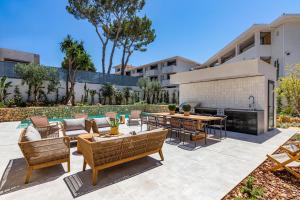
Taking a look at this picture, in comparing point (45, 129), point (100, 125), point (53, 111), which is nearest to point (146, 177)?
point (100, 125)

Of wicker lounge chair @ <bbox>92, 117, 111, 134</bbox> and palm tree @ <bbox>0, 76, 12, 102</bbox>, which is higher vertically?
palm tree @ <bbox>0, 76, 12, 102</bbox>

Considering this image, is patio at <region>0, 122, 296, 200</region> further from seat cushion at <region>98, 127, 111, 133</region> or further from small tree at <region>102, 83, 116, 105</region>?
small tree at <region>102, 83, 116, 105</region>

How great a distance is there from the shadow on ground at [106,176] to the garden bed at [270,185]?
1.87 metres

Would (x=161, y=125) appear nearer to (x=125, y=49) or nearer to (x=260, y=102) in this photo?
(x=260, y=102)

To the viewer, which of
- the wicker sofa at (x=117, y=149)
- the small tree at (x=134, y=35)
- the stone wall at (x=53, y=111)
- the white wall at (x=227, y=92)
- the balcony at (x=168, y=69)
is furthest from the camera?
the balcony at (x=168, y=69)

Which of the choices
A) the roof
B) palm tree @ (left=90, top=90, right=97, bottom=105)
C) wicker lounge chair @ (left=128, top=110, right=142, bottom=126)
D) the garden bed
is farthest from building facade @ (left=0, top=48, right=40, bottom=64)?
the garden bed

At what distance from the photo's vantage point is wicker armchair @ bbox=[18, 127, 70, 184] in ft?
10.6

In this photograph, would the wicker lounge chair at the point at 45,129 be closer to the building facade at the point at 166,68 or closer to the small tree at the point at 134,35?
the small tree at the point at 134,35

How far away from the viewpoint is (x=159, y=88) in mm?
20891

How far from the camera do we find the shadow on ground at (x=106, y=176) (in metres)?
3.05

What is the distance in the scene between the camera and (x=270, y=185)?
3268mm

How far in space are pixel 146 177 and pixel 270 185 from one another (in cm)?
257

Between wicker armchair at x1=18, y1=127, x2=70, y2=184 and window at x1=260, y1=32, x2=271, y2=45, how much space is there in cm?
1959

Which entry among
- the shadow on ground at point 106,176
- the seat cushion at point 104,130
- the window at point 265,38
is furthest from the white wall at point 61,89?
the window at point 265,38
